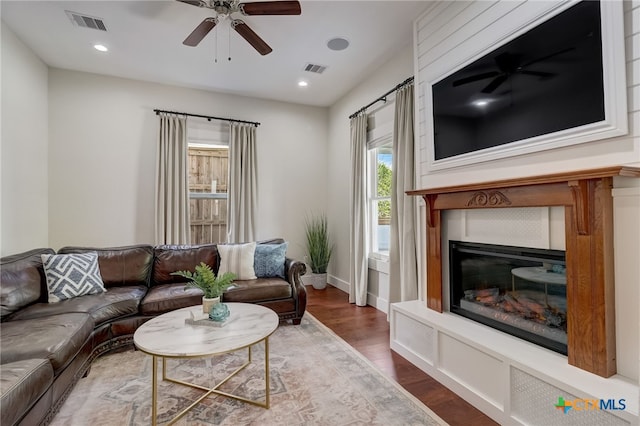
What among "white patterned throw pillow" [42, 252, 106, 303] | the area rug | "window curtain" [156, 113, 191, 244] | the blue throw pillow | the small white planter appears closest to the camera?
the area rug

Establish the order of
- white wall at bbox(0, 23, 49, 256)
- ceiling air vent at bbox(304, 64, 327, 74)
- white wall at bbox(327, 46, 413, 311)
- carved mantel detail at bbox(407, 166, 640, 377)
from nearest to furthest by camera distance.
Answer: carved mantel detail at bbox(407, 166, 640, 377) < white wall at bbox(0, 23, 49, 256) < ceiling air vent at bbox(304, 64, 327, 74) < white wall at bbox(327, 46, 413, 311)

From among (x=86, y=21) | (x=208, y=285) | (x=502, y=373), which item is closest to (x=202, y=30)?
(x=86, y=21)

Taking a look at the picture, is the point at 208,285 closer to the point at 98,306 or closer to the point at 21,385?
the point at 21,385

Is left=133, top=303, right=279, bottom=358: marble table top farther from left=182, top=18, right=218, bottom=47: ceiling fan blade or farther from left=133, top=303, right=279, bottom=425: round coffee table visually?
left=182, top=18, right=218, bottom=47: ceiling fan blade

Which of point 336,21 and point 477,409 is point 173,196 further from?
point 477,409

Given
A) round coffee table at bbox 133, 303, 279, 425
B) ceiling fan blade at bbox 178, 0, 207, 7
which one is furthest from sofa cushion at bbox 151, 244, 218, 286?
ceiling fan blade at bbox 178, 0, 207, 7

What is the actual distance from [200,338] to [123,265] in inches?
77.5

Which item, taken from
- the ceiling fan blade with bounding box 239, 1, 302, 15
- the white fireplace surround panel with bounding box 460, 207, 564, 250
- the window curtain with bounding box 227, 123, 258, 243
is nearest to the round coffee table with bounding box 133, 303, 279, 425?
the white fireplace surround panel with bounding box 460, 207, 564, 250

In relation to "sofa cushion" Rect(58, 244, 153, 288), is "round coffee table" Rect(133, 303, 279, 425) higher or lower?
lower

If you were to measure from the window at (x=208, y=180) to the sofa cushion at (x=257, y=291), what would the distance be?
1696 millimetres

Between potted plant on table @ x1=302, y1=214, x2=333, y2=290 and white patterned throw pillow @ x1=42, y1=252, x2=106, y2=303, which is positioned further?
potted plant on table @ x1=302, y1=214, x2=333, y2=290

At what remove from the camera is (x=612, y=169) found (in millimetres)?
1376

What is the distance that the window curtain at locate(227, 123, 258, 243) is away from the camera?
4531mm

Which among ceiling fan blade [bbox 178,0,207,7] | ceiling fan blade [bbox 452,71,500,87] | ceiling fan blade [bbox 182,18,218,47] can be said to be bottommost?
ceiling fan blade [bbox 452,71,500,87]
